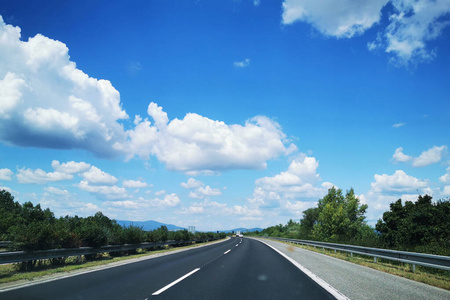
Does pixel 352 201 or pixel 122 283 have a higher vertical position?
pixel 352 201

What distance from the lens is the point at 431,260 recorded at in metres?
9.45

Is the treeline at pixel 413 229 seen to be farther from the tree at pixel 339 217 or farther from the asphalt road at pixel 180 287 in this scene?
the tree at pixel 339 217

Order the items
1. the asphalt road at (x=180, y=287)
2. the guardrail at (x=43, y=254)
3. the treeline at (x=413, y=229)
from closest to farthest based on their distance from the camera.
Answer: the asphalt road at (x=180, y=287) → the guardrail at (x=43, y=254) → the treeline at (x=413, y=229)

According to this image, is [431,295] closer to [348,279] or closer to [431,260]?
[348,279]

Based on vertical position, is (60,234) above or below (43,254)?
above

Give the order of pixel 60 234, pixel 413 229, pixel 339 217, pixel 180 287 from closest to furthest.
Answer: pixel 180 287, pixel 60 234, pixel 413 229, pixel 339 217

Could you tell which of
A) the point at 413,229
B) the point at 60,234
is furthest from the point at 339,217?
the point at 60,234

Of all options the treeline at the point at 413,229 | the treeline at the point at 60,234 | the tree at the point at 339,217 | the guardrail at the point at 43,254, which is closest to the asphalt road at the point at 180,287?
the guardrail at the point at 43,254

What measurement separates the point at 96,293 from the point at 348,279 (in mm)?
7148

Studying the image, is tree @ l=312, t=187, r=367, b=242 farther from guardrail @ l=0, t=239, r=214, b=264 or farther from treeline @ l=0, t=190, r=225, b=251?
guardrail @ l=0, t=239, r=214, b=264

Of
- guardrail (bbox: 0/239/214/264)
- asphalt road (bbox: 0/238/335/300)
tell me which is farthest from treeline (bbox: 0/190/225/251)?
asphalt road (bbox: 0/238/335/300)

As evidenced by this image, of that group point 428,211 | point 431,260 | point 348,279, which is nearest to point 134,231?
point 348,279

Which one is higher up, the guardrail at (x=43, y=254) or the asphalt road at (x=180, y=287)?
the guardrail at (x=43, y=254)

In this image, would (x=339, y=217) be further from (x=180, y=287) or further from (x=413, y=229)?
(x=180, y=287)
